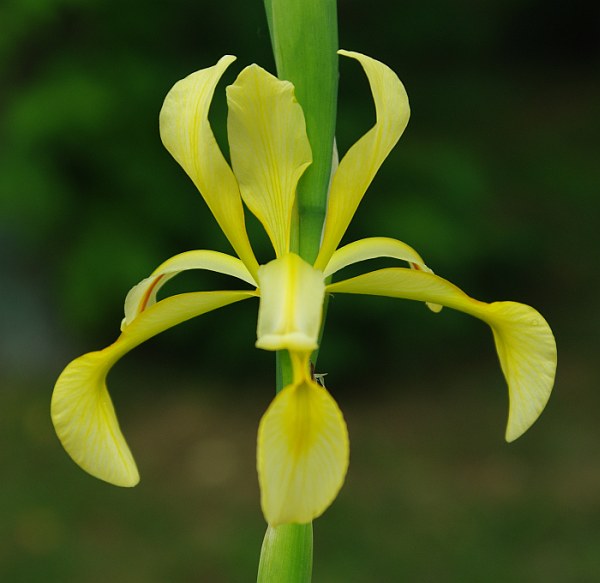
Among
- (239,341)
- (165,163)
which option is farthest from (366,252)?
(239,341)

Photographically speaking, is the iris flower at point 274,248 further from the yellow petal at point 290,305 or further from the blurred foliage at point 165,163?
the blurred foliage at point 165,163

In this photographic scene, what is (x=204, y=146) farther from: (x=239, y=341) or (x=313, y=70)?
(x=239, y=341)

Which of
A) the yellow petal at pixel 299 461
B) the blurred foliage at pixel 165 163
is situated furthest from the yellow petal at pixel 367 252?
the blurred foliage at pixel 165 163

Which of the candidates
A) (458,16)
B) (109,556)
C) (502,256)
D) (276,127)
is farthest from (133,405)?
(276,127)

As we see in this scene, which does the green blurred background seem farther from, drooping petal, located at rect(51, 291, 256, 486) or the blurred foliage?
drooping petal, located at rect(51, 291, 256, 486)

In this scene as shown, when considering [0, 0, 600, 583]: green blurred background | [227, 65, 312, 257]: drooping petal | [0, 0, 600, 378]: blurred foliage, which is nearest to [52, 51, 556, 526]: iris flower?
[227, 65, 312, 257]: drooping petal
